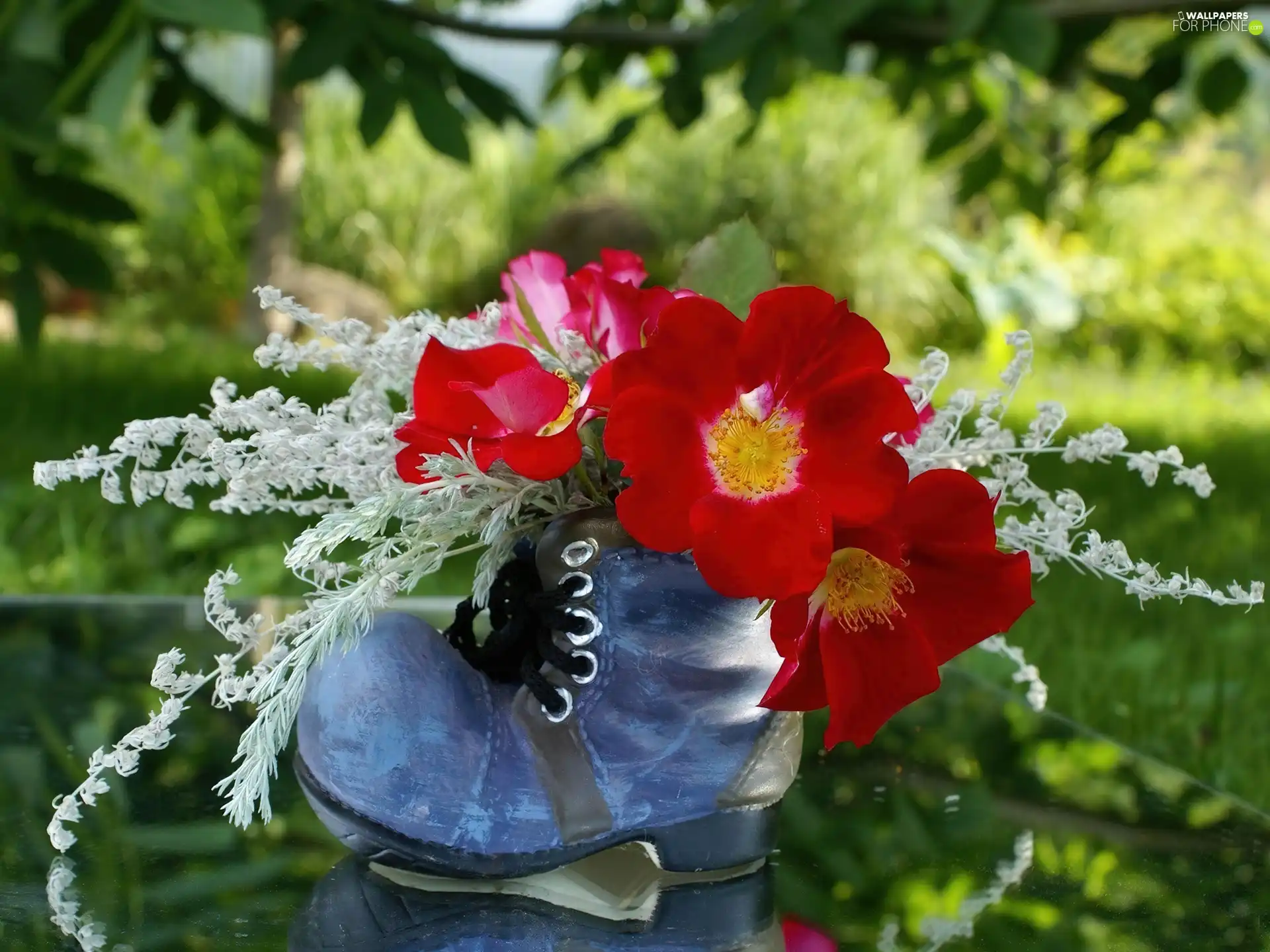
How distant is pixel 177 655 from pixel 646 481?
0.22 meters

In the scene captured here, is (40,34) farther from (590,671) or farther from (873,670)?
(873,670)

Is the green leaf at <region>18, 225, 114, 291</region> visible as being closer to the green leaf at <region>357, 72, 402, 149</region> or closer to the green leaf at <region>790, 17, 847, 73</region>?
the green leaf at <region>357, 72, 402, 149</region>

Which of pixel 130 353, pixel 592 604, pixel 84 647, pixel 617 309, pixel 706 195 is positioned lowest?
pixel 706 195

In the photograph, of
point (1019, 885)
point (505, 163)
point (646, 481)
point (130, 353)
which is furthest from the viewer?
point (505, 163)

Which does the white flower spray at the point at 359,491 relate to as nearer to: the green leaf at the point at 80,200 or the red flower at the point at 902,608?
the red flower at the point at 902,608

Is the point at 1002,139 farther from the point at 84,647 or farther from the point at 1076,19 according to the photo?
the point at 84,647

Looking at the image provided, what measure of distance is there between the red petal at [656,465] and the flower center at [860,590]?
2.8 inches

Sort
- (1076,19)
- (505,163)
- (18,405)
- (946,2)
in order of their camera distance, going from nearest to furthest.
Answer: (946,2) → (1076,19) → (18,405) → (505,163)

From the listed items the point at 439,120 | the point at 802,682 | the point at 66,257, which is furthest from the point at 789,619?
the point at 66,257

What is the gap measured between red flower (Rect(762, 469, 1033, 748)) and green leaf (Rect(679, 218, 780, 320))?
0.16m

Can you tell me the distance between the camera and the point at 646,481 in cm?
61

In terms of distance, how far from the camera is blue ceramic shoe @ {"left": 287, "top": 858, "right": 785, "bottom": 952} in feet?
2.06

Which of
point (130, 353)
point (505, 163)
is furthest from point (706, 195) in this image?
point (130, 353)

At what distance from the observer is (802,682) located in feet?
2.06
